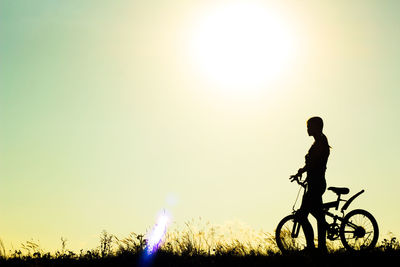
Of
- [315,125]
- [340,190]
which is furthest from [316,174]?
[315,125]

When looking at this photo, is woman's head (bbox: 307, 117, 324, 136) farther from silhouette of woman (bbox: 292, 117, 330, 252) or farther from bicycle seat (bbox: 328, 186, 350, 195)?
bicycle seat (bbox: 328, 186, 350, 195)

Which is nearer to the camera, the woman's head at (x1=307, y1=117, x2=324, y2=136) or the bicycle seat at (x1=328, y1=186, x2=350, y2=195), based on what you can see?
the woman's head at (x1=307, y1=117, x2=324, y2=136)

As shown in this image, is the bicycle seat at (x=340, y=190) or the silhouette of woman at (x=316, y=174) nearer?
the silhouette of woman at (x=316, y=174)

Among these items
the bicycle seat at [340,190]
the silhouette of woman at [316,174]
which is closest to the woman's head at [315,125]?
the silhouette of woman at [316,174]

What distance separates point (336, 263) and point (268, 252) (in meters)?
1.83

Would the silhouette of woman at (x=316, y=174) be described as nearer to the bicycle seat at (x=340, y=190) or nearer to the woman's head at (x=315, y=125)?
the woman's head at (x=315, y=125)

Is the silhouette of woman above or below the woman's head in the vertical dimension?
below

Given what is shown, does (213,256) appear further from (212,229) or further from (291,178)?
(291,178)

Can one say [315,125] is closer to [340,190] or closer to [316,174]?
[316,174]

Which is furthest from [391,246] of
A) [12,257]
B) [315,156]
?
[12,257]

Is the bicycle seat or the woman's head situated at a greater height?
the woman's head

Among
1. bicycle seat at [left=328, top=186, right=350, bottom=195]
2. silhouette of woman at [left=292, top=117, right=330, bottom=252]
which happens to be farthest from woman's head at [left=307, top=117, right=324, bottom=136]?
bicycle seat at [left=328, top=186, right=350, bottom=195]

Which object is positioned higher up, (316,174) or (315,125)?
(315,125)

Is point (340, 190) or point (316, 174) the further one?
point (340, 190)
